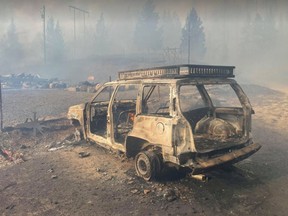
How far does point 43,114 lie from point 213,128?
A: 29.7 ft

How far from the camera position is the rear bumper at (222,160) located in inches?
175

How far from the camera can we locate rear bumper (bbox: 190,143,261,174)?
175 inches

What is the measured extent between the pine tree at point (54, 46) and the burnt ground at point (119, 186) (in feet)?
159

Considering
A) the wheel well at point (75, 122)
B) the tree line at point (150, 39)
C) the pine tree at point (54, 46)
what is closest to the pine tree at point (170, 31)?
the tree line at point (150, 39)

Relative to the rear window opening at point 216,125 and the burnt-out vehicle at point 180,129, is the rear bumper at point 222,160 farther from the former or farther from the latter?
the rear window opening at point 216,125

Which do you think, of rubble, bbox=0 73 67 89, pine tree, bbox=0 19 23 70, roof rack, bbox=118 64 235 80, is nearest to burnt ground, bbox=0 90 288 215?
roof rack, bbox=118 64 235 80

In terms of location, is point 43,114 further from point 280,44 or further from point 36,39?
point 36,39

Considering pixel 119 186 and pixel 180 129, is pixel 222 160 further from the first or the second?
pixel 119 186

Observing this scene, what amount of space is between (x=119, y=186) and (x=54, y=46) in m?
59.6

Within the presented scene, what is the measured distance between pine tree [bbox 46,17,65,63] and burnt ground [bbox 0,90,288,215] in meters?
48.4

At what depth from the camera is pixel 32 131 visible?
8.89 m

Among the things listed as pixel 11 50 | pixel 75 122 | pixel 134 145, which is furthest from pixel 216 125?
pixel 11 50

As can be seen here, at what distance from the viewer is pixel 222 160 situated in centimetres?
473

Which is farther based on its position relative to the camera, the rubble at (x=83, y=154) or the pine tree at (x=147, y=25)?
the pine tree at (x=147, y=25)
